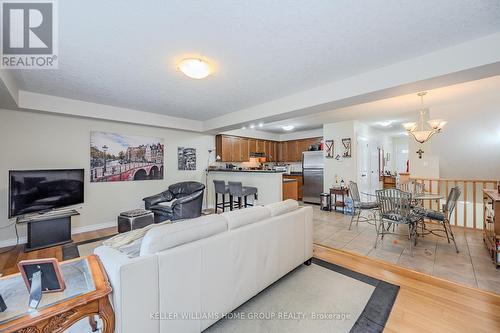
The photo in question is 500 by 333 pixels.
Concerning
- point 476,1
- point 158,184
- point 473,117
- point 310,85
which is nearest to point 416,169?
A: point 473,117

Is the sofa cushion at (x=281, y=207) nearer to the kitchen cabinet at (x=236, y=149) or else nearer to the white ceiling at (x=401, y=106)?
the white ceiling at (x=401, y=106)

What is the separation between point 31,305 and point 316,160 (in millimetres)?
6410

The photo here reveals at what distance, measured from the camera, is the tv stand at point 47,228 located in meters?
3.19

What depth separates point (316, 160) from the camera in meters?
6.56

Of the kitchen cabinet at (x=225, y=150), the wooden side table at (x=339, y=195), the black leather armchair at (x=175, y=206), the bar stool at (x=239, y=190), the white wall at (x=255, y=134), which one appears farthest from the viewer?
the white wall at (x=255, y=134)

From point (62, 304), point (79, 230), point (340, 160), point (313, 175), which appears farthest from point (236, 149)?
point (62, 304)

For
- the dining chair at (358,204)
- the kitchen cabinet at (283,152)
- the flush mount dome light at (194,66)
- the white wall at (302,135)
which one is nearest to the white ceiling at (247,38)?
the flush mount dome light at (194,66)

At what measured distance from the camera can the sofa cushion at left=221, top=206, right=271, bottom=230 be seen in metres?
1.84

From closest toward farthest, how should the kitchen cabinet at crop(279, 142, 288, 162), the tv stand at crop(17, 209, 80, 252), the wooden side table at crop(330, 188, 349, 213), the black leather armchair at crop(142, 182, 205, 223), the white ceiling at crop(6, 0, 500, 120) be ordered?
the white ceiling at crop(6, 0, 500, 120) → the tv stand at crop(17, 209, 80, 252) → the black leather armchair at crop(142, 182, 205, 223) → the wooden side table at crop(330, 188, 349, 213) → the kitchen cabinet at crop(279, 142, 288, 162)

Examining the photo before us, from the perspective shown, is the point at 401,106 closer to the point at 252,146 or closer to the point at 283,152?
the point at 252,146

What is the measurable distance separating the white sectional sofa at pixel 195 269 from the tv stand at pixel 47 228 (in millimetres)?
2697

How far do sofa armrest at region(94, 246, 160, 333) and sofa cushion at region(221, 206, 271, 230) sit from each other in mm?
682

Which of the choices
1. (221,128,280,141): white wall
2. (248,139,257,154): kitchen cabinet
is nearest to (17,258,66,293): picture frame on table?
(221,128,280,141): white wall

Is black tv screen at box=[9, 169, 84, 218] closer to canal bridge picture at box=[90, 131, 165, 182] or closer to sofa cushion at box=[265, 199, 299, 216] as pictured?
canal bridge picture at box=[90, 131, 165, 182]
